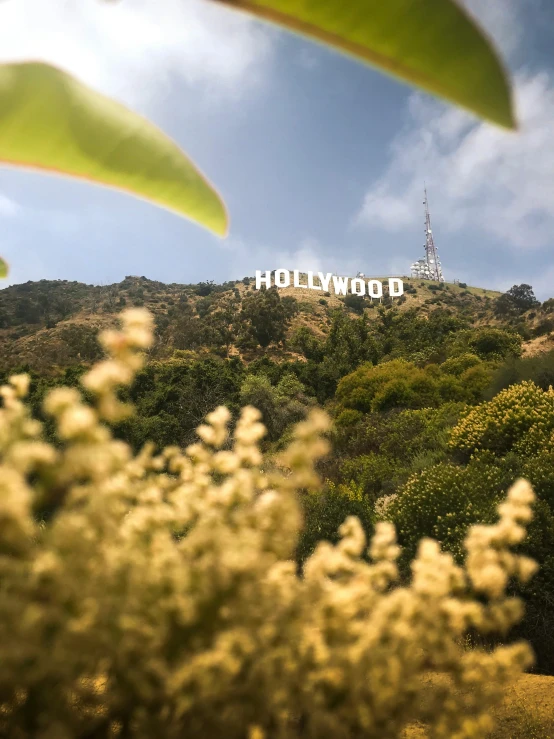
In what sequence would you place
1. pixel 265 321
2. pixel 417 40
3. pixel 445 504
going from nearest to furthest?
1. pixel 417 40
2. pixel 445 504
3. pixel 265 321

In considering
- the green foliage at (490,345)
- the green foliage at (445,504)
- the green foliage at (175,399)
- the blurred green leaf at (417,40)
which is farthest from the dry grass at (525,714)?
the green foliage at (490,345)

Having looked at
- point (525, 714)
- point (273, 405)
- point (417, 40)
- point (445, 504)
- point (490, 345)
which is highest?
point (490, 345)

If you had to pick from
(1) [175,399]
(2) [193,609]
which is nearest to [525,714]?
(2) [193,609]

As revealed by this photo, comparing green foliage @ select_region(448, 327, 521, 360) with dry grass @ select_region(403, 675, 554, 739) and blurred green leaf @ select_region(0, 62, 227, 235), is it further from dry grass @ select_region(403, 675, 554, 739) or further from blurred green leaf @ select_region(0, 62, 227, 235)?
blurred green leaf @ select_region(0, 62, 227, 235)

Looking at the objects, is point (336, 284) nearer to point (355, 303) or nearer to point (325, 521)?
point (355, 303)

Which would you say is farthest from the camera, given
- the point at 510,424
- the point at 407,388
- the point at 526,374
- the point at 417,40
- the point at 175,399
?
the point at 175,399

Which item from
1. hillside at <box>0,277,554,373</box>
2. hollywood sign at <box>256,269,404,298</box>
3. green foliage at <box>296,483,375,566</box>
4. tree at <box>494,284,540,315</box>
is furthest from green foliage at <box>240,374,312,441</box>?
hollywood sign at <box>256,269,404,298</box>

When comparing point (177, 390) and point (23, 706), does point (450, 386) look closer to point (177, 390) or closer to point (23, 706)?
point (177, 390)

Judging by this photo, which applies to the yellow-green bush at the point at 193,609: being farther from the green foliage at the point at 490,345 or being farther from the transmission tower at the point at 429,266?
the transmission tower at the point at 429,266
